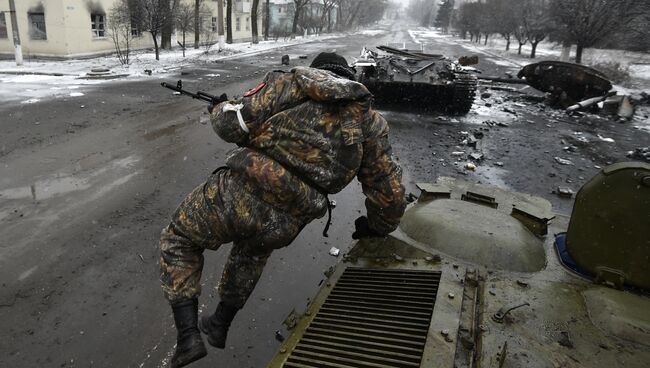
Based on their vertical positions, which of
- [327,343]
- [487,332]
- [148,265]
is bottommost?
[148,265]

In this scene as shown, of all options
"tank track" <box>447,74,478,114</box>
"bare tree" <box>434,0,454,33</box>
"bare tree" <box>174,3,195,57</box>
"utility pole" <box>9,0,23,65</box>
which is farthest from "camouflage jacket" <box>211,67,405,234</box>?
"bare tree" <box>434,0,454,33</box>

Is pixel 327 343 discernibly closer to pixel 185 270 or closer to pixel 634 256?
pixel 185 270

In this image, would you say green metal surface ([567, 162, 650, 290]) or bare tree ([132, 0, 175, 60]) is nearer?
green metal surface ([567, 162, 650, 290])

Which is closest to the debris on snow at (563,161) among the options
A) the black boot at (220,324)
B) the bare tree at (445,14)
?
the black boot at (220,324)

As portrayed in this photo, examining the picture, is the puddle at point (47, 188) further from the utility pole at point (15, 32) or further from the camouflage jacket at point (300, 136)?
the utility pole at point (15, 32)

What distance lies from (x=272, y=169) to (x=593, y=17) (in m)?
21.8

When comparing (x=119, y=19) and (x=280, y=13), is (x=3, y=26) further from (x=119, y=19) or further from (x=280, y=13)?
(x=280, y=13)

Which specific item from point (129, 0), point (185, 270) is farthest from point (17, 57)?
point (185, 270)

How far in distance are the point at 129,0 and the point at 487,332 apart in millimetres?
21390

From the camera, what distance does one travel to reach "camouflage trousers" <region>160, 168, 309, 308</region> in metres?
2.11

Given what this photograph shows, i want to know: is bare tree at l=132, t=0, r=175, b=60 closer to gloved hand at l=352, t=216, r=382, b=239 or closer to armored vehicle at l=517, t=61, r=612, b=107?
armored vehicle at l=517, t=61, r=612, b=107

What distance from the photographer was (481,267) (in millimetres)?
2402

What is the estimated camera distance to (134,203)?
5090mm

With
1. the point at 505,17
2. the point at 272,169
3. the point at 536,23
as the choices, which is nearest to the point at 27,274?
the point at 272,169
